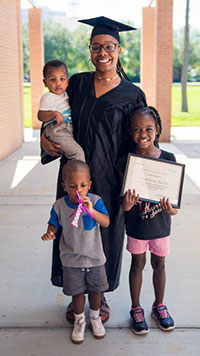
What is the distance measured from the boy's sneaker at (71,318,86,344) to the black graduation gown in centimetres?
46

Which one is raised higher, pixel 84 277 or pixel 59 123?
pixel 59 123

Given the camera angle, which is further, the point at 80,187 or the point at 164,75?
the point at 164,75

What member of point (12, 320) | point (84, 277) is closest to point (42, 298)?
point (12, 320)

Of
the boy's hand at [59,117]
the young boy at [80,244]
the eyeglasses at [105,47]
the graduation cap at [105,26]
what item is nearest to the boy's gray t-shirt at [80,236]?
the young boy at [80,244]

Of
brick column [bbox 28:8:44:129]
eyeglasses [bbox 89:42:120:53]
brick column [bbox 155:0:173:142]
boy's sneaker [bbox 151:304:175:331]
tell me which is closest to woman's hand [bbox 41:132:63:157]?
eyeglasses [bbox 89:42:120:53]

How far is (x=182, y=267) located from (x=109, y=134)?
5.57ft

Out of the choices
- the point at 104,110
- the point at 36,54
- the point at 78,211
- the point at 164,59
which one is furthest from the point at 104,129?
the point at 36,54

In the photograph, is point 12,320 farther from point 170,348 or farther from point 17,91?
point 17,91

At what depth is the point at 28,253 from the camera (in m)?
3.96

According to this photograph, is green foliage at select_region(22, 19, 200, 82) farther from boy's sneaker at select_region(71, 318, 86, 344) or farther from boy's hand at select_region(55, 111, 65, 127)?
boy's sneaker at select_region(71, 318, 86, 344)

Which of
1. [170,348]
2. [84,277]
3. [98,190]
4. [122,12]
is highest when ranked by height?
[122,12]

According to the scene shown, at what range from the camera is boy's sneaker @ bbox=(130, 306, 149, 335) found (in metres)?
2.65

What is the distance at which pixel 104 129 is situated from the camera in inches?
98.6

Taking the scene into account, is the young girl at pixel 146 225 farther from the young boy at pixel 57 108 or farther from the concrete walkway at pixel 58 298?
the young boy at pixel 57 108
